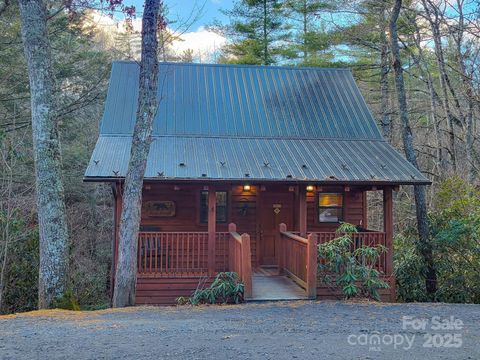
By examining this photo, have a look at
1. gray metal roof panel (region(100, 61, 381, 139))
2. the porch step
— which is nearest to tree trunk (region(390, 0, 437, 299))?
gray metal roof panel (region(100, 61, 381, 139))

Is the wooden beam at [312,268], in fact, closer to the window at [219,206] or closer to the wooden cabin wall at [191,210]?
the wooden cabin wall at [191,210]

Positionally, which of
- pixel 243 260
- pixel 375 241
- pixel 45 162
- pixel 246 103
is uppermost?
pixel 246 103

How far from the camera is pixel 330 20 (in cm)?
1631

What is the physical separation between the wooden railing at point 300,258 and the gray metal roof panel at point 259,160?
150 cm

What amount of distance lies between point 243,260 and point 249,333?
8.95ft

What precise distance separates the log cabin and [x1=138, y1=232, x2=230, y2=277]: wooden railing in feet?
0.09

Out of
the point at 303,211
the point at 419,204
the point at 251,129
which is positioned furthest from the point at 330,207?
the point at 251,129

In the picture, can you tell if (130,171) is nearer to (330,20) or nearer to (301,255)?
(301,255)

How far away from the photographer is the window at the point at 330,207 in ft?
38.5

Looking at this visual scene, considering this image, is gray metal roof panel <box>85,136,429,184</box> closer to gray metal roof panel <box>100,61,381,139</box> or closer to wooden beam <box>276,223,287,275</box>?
gray metal roof panel <box>100,61,381,139</box>

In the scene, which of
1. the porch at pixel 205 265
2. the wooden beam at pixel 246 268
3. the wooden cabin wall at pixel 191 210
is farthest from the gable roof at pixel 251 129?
the wooden beam at pixel 246 268

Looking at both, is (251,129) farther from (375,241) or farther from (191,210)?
(375,241)

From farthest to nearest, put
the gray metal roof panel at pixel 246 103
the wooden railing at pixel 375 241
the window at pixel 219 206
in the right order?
the gray metal roof panel at pixel 246 103, the window at pixel 219 206, the wooden railing at pixel 375 241

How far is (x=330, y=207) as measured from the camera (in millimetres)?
11805
